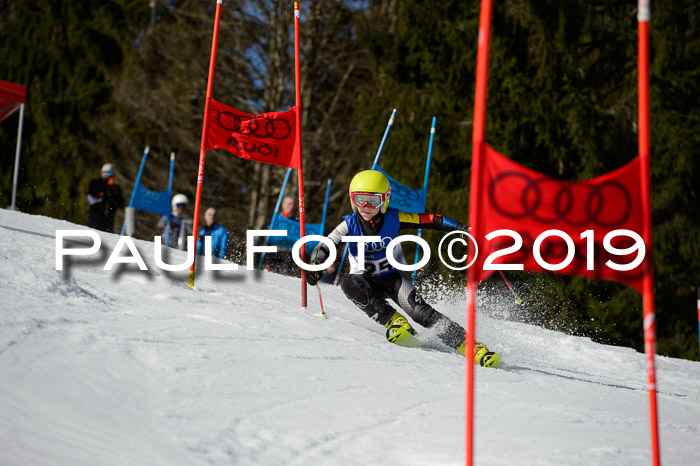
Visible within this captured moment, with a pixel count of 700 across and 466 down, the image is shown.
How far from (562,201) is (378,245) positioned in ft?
9.56

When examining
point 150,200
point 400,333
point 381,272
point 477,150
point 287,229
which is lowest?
point 400,333

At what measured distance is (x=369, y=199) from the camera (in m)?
5.95

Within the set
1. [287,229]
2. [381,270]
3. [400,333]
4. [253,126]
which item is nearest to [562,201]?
[400,333]

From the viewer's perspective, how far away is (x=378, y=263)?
608cm

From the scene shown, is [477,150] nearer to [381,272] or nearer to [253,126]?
[381,272]

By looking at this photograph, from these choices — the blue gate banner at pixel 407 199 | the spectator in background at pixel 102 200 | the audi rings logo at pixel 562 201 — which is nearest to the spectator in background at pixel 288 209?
the blue gate banner at pixel 407 199

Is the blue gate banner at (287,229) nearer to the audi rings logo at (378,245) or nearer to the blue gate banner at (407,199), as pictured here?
the blue gate banner at (407,199)

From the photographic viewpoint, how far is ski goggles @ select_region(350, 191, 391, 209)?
19.5 feet

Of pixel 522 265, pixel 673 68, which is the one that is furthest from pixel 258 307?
pixel 673 68

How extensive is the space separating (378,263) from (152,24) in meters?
19.7

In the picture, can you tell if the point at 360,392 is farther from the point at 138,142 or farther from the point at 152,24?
the point at 152,24

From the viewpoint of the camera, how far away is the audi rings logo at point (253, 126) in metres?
6.70

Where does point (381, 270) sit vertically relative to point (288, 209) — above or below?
below

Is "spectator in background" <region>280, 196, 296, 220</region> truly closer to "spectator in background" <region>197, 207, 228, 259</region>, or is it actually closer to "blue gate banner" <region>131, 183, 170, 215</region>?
"spectator in background" <region>197, 207, 228, 259</region>
